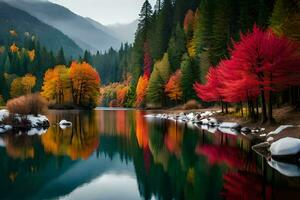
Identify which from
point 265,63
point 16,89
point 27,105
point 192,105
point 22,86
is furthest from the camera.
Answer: point 22,86

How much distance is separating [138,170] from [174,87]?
63.6 m

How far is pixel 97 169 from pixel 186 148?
848cm

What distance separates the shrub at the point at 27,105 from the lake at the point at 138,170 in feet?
32.7

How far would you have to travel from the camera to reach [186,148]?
27.5 m

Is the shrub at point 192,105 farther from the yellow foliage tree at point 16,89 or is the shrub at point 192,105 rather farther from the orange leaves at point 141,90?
the yellow foliage tree at point 16,89

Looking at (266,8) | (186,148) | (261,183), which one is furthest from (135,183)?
(266,8)

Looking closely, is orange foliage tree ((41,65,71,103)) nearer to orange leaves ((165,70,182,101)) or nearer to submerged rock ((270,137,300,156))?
orange leaves ((165,70,182,101))

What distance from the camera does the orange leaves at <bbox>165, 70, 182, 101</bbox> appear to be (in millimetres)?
82387

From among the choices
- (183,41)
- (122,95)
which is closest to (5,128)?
(183,41)

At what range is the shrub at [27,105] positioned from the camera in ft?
137

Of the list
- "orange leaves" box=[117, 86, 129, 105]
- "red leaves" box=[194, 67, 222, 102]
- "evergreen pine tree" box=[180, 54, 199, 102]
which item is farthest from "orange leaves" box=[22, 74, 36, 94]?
"red leaves" box=[194, 67, 222, 102]

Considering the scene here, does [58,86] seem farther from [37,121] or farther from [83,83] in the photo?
[37,121]

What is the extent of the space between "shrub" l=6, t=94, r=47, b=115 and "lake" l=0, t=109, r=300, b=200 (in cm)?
997

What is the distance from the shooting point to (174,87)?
274 feet
